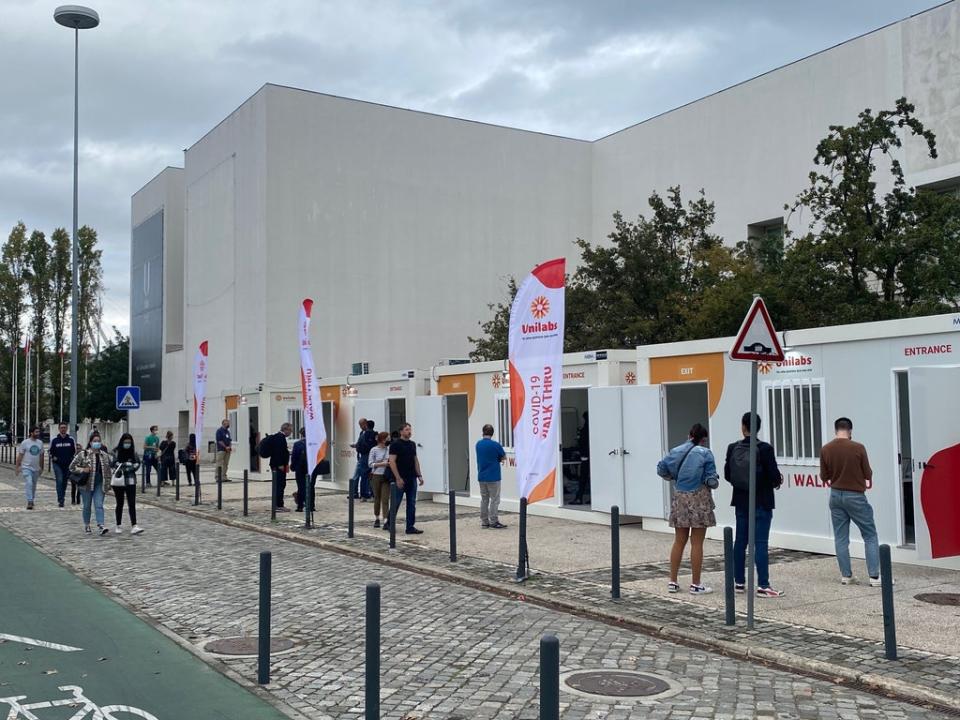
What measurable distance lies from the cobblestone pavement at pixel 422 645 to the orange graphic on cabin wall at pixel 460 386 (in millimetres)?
6761

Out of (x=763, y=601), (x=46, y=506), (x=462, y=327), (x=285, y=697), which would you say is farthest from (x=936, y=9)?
(x=285, y=697)

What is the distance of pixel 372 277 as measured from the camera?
41.6m

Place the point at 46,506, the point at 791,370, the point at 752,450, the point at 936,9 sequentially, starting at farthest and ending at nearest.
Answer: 1. the point at 936,9
2. the point at 46,506
3. the point at 791,370
4. the point at 752,450

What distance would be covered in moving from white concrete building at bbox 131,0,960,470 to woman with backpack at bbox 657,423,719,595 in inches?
1104

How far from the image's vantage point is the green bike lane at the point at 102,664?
6375 mm

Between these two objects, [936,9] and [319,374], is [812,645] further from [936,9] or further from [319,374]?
[319,374]

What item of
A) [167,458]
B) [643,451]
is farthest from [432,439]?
[167,458]

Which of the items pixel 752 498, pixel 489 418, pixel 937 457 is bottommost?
pixel 752 498

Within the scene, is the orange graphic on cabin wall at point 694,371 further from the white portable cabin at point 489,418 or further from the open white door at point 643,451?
the white portable cabin at point 489,418

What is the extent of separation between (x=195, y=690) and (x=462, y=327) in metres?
37.2

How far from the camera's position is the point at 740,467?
9.99 metres

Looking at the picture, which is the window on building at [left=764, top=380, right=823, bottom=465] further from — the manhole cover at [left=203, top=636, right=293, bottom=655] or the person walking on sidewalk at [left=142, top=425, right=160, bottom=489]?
the person walking on sidewalk at [left=142, top=425, right=160, bottom=489]

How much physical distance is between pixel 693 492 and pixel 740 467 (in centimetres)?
57

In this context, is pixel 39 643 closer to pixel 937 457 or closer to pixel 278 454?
pixel 937 457
